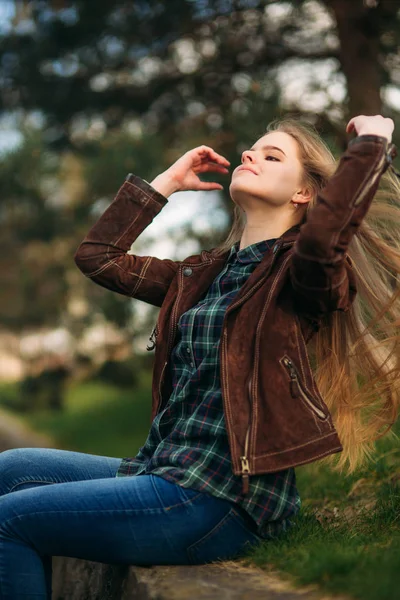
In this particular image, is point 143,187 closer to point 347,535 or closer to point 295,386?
point 295,386

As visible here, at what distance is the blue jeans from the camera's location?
2.36 meters

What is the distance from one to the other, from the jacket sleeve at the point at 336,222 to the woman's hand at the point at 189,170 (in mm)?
825

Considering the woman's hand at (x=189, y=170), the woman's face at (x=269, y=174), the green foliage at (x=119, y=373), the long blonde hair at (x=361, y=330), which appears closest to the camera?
the woman's face at (x=269, y=174)

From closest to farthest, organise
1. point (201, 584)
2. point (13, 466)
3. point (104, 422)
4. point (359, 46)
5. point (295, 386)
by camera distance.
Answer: point (201, 584) → point (295, 386) → point (13, 466) → point (359, 46) → point (104, 422)

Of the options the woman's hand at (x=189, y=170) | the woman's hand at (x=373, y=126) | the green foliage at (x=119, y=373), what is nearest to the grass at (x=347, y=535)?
the woman's hand at (x=373, y=126)

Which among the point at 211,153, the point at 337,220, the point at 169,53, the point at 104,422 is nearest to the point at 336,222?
the point at 337,220

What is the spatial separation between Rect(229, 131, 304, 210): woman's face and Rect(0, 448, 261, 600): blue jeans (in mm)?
1011

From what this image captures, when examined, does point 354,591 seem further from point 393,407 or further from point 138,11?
point 138,11

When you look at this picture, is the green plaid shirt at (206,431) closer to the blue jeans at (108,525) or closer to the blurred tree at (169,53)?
the blue jeans at (108,525)

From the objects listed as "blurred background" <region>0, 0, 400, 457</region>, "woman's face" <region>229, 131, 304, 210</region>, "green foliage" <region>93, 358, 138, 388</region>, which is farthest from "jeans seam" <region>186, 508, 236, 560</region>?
"green foliage" <region>93, 358, 138, 388</region>

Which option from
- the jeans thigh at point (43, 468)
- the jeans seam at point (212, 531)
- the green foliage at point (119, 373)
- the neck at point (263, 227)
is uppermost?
the neck at point (263, 227)

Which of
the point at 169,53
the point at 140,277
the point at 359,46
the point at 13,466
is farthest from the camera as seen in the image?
the point at 169,53

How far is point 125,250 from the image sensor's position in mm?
2977

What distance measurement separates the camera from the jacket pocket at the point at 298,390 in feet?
7.89
